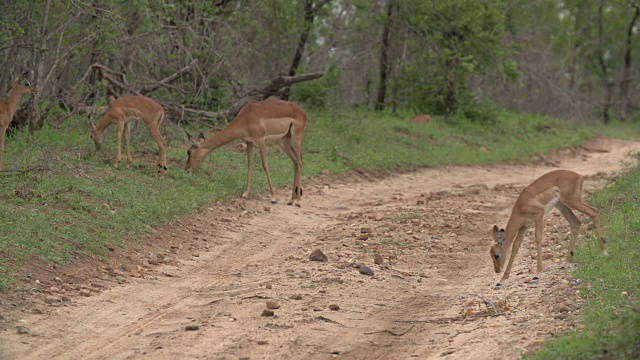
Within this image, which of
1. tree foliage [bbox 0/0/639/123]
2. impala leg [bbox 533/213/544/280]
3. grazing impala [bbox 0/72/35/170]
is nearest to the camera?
impala leg [bbox 533/213/544/280]

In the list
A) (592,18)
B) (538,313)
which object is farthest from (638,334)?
(592,18)

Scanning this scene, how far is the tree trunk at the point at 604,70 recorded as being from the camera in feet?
113

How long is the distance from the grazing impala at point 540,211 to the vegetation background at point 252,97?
1.94 ft

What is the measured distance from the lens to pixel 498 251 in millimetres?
9500

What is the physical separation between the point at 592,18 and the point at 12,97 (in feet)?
94.5

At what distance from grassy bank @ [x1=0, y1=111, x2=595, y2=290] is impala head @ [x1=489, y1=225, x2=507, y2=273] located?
3710 millimetres

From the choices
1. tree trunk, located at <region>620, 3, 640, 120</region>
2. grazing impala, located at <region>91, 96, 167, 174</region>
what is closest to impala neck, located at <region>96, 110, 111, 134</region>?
grazing impala, located at <region>91, 96, 167, 174</region>

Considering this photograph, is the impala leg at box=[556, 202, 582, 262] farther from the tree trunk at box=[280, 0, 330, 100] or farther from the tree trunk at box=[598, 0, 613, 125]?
the tree trunk at box=[598, 0, 613, 125]

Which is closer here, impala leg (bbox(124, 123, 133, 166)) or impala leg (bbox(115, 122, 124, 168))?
impala leg (bbox(115, 122, 124, 168))

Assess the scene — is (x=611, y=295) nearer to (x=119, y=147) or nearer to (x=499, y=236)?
(x=499, y=236)

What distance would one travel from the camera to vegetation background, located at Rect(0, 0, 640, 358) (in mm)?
10273

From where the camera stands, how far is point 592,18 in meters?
37.4

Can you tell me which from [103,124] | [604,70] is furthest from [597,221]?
[604,70]

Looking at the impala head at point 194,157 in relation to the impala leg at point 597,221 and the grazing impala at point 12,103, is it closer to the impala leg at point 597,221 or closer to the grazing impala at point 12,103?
the grazing impala at point 12,103
